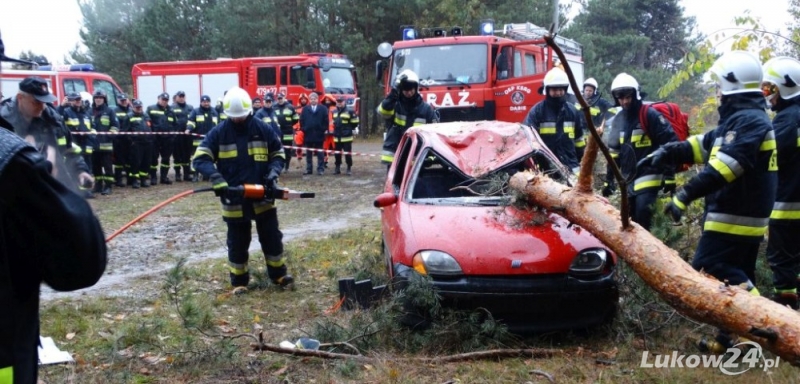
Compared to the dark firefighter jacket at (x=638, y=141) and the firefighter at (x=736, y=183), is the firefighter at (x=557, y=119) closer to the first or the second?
the dark firefighter jacket at (x=638, y=141)

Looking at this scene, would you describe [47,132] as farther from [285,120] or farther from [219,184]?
[285,120]

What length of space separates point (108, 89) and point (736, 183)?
55.8 ft

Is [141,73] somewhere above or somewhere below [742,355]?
above

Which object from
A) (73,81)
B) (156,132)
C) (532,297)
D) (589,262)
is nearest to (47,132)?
(532,297)

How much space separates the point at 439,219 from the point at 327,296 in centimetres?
178

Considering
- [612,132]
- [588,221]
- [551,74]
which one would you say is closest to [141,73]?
[551,74]

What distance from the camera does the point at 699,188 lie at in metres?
4.10

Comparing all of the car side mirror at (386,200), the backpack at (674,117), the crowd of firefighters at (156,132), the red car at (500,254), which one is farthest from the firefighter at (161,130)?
the backpack at (674,117)

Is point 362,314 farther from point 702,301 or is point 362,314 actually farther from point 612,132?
point 612,132

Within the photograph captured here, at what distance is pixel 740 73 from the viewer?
13.8ft

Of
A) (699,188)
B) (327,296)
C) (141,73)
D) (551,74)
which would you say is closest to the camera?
(699,188)

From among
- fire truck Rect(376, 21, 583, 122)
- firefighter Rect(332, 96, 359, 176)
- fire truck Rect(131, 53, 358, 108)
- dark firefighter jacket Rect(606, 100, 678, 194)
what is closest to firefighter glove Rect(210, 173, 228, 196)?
dark firefighter jacket Rect(606, 100, 678, 194)

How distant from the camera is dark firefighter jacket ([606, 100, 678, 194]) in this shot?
5.96 m

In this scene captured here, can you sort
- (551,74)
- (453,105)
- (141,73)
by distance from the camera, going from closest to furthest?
(551,74) < (453,105) < (141,73)
